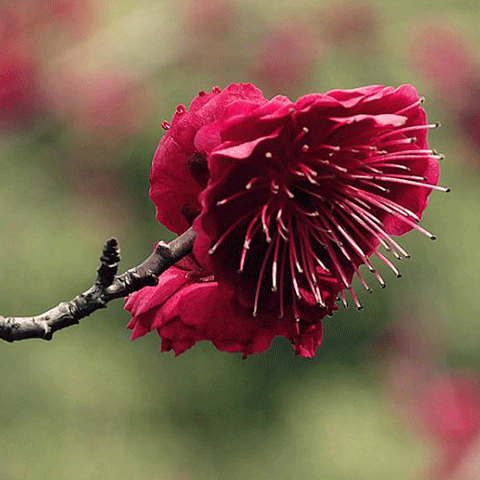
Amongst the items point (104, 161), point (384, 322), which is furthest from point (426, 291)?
point (104, 161)

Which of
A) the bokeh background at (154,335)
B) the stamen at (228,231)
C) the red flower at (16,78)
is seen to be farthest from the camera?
the bokeh background at (154,335)

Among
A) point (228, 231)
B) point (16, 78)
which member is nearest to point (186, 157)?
point (228, 231)

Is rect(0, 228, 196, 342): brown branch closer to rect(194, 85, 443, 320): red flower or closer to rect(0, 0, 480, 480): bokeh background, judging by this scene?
rect(194, 85, 443, 320): red flower

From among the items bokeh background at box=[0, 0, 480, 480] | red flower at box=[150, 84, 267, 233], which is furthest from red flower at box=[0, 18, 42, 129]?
red flower at box=[150, 84, 267, 233]

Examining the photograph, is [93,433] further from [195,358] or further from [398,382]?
[398,382]

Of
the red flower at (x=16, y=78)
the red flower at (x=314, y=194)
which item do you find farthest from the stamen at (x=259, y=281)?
the red flower at (x=16, y=78)

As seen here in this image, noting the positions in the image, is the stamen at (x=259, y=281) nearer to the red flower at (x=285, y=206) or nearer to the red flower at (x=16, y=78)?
the red flower at (x=285, y=206)

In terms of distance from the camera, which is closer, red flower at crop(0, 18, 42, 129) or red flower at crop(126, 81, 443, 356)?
red flower at crop(126, 81, 443, 356)
